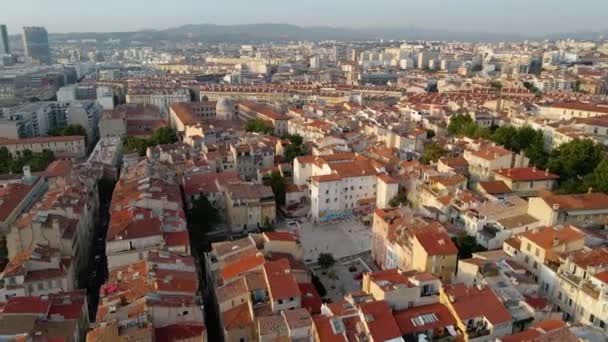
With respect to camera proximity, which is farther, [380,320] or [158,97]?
[158,97]

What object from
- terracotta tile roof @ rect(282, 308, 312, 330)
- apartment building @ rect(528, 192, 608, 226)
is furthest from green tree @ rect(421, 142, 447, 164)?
terracotta tile roof @ rect(282, 308, 312, 330)

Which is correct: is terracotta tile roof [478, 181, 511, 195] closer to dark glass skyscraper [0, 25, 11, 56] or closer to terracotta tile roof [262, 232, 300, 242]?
terracotta tile roof [262, 232, 300, 242]

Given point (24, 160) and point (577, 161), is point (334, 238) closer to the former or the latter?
point (577, 161)

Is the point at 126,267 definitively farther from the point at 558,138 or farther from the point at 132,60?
the point at 132,60

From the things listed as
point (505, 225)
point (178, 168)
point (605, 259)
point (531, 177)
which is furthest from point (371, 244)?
point (178, 168)

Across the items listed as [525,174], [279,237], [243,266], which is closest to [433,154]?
[525,174]
